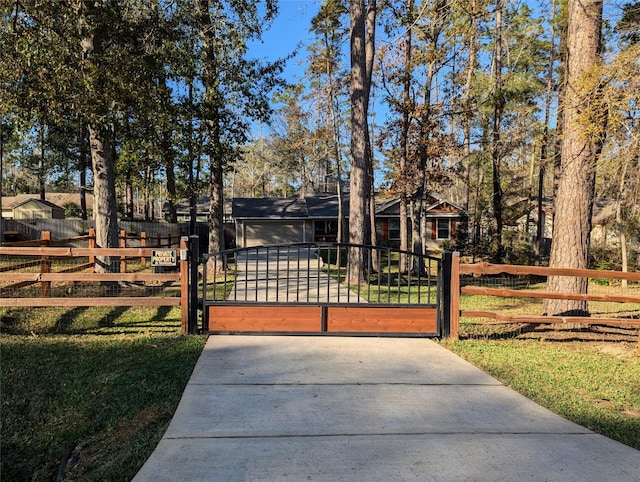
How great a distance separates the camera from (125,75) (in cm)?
835

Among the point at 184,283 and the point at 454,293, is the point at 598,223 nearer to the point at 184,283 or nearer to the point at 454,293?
the point at 454,293

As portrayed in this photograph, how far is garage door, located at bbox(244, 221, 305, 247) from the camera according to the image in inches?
1068

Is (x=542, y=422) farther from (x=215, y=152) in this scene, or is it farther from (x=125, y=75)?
(x=215, y=152)

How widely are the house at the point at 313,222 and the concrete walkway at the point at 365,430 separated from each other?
22.2 m

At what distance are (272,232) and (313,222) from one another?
9.04ft

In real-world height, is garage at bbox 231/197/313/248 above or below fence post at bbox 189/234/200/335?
above

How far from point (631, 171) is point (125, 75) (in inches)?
368

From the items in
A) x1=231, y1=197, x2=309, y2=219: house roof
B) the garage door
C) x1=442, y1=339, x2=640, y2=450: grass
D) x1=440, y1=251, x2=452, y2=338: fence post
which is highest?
A: x1=231, y1=197, x2=309, y2=219: house roof

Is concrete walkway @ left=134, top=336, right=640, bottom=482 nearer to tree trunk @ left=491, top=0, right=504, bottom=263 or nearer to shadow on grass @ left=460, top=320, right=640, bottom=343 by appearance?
shadow on grass @ left=460, top=320, right=640, bottom=343

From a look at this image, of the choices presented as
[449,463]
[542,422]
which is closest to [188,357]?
[449,463]

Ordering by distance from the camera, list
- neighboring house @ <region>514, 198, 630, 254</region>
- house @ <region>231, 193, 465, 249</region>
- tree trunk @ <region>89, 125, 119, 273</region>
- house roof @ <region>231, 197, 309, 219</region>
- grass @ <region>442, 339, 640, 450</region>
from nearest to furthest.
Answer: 1. grass @ <region>442, 339, 640, 450</region>
2. tree trunk @ <region>89, 125, 119, 273</region>
3. neighboring house @ <region>514, 198, 630, 254</region>
4. house roof @ <region>231, 197, 309, 219</region>
5. house @ <region>231, 193, 465, 249</region>

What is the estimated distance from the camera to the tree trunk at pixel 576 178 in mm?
6387

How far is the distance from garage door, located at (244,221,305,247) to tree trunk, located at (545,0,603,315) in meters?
21.4

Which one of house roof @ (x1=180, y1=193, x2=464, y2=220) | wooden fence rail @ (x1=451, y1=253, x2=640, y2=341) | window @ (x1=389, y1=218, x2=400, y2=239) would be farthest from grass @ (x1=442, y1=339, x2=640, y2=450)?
window @ (x1=389, y1=218, x2=400, y2=239)
